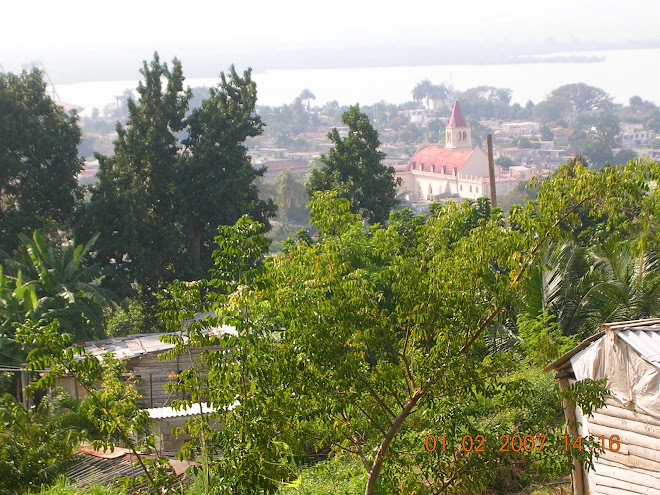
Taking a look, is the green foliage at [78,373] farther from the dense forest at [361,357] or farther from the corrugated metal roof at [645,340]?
the corrugated metal roof at [645,340]

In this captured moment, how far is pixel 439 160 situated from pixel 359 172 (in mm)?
73345

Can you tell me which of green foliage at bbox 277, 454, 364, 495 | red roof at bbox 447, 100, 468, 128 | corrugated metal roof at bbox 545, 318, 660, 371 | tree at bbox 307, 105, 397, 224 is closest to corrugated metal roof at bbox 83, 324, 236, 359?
green foliage at bbox 277, 454, 364, 495

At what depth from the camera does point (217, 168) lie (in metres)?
20.1

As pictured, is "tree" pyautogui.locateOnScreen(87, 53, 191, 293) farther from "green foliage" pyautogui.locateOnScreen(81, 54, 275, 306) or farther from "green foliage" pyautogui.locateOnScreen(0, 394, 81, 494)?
"green foliage" pyautogui.locateOnScreen(0, 394, 81, 494)

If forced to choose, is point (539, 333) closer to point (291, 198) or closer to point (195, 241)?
point (195, 241)

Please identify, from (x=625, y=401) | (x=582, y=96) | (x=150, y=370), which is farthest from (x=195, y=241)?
(x=582, y=96)

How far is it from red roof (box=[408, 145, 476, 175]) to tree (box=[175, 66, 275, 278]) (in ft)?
226

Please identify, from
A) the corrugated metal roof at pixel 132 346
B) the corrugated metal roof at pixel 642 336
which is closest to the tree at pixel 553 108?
the corrugated metal roof at pixel 132 346

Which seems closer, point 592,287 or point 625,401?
point 625,401

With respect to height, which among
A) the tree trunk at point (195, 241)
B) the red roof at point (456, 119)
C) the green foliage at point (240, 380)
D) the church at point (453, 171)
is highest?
the red roof at point (456, 119)

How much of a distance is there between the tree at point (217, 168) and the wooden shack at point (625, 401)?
532 inches

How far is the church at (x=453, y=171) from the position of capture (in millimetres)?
86312

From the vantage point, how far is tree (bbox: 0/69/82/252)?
1892 centimetres

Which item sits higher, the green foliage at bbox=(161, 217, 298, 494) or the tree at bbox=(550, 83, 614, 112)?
the tree at bbox=(550, 83, 614, 112)
